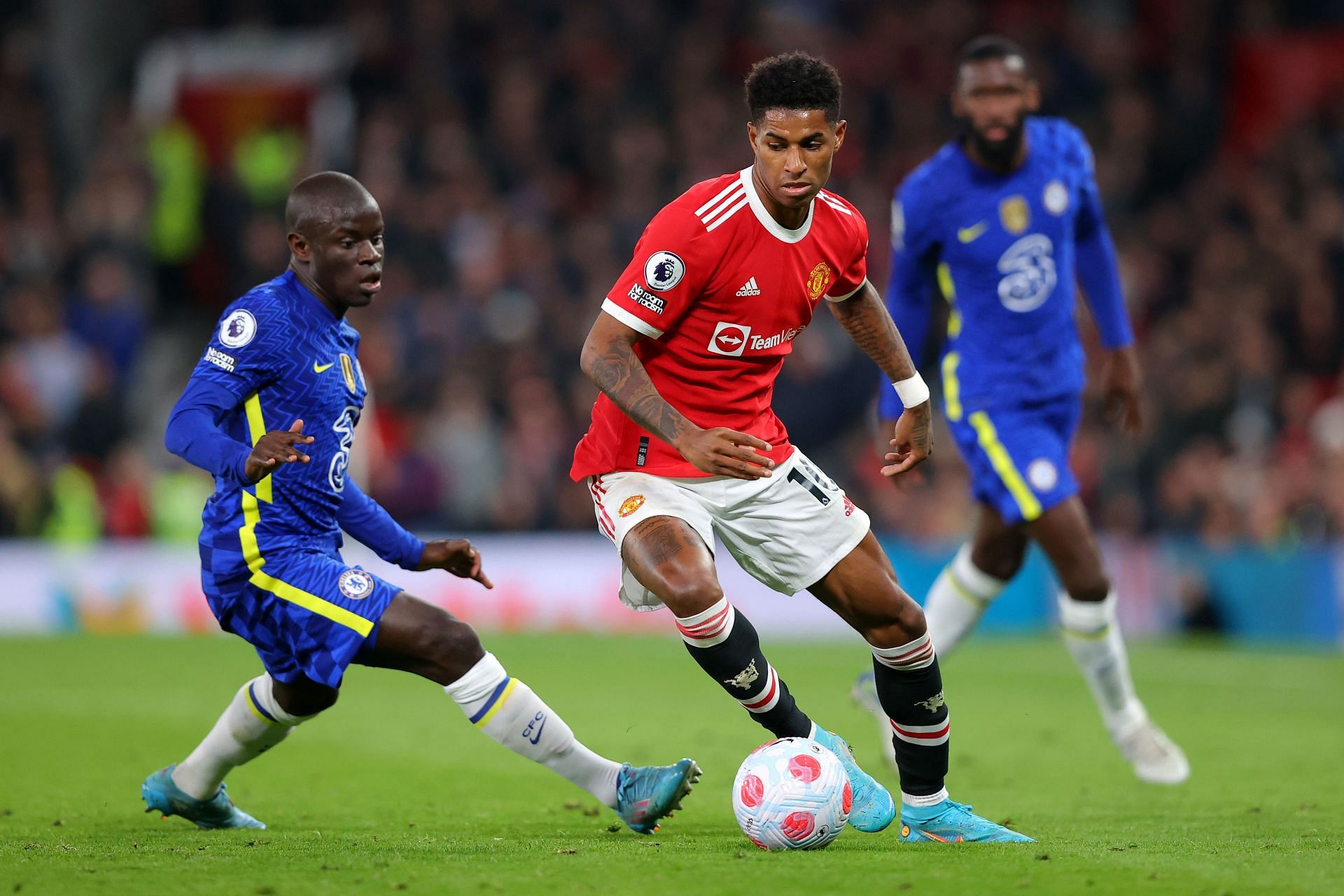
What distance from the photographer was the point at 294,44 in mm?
20453

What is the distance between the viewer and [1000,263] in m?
7.38

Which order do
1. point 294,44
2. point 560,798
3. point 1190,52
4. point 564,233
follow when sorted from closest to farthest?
1. point 560,798
2. point 564,233
3. point 1190,52
4. point 294,44

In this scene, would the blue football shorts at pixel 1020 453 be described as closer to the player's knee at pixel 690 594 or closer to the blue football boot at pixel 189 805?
the player's knee at pixel 690 594

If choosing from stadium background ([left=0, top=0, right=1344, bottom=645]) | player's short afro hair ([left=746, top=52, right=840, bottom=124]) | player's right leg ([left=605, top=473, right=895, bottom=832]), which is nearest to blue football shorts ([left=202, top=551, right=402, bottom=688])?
player's right leg ([left=605, top=473, right=895, bottom=832])

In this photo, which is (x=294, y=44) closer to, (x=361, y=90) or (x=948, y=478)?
(x=361, y=90)

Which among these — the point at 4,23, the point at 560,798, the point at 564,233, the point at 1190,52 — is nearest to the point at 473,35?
the point at 564,233

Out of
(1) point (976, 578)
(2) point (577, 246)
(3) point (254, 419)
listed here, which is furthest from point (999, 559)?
(2) point (577, 246)

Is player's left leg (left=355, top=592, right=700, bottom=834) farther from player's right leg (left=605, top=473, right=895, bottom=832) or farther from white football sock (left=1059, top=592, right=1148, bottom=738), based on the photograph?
white football sock (left=1059, top=592, right=1148, bottom=738)

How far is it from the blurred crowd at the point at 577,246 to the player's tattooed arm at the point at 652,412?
9.79m

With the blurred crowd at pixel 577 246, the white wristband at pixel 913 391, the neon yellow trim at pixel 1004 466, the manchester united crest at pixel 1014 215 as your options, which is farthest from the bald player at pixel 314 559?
the blurred crowd at pixel 577 246

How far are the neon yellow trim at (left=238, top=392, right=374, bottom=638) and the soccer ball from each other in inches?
50.9

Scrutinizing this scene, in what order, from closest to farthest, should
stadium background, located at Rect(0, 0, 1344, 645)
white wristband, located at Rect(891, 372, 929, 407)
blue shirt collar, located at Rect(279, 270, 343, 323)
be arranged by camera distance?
blue shirt collar, located at Rect(279, 270, 343, 323) < white wristband, located at Rect(891, 372, 929, 407) < stadium background, located at Rect(0, 0, 1344, 645)

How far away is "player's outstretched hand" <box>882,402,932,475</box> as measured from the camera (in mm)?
5590

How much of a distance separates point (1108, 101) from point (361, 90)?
8372 mm
